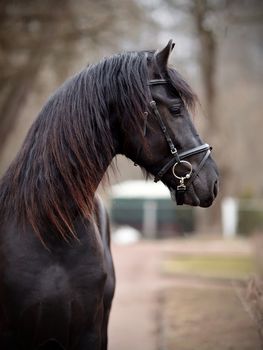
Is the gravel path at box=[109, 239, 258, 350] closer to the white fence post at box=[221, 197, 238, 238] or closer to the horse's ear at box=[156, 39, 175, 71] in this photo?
the horse's ear at box=[156, 39, 175, 71]

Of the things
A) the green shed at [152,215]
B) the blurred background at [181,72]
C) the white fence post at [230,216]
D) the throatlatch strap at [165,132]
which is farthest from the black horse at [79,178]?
the green shed at [152,215]

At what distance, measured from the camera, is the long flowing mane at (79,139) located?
345cm

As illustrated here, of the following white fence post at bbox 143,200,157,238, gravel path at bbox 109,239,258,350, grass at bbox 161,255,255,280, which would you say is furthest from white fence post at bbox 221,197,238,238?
grass at bbox 161,255,255,280

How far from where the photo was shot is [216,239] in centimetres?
2183

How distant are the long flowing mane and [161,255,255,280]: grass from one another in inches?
325

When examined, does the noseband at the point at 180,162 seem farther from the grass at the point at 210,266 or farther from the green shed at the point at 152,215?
the green shed at the point at 152,215

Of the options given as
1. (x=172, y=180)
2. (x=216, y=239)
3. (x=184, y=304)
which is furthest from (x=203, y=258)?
(x=172, y=180)

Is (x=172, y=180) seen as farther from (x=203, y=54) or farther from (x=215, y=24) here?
(x=203, y=54)

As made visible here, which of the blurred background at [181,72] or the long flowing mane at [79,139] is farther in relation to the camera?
the blurred background at [181,72]

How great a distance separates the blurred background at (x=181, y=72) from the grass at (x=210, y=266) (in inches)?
1.6

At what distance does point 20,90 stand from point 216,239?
1042cm

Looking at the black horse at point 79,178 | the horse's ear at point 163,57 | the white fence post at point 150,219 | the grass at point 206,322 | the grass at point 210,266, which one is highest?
the horse's ear at point 163,57

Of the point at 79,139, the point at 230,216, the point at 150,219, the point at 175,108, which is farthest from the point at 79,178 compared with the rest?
the point at 150,219

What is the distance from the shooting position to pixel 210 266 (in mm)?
14367
